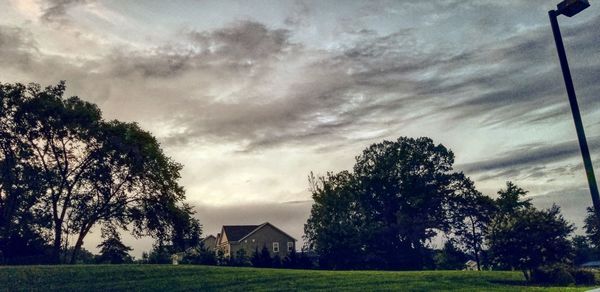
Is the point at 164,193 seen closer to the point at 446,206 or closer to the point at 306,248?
the point at 306,248

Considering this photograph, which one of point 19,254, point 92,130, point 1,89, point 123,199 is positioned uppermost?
point 1,89

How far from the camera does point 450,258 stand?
211 feet

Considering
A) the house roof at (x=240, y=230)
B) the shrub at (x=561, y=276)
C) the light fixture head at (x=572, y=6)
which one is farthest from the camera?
the house roof at (x=240, y=230)

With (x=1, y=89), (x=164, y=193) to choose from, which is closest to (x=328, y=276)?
(x=164, y=193)

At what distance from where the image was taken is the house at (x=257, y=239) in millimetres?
87250

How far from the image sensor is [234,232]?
9088 centimetres

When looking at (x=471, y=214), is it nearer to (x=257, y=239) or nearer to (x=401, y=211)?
(x=401, y=211)

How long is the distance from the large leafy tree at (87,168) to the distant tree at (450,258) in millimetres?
37479

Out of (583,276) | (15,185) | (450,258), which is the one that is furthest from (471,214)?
(15,185)

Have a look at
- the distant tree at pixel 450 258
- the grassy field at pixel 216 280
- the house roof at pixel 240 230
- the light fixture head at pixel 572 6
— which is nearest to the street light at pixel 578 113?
the light fixture head at pixel 572 6

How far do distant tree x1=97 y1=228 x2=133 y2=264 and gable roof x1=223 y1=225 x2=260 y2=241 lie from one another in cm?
4137

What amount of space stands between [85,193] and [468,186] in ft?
175

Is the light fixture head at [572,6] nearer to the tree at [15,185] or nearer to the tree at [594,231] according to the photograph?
the tree at [594,231]

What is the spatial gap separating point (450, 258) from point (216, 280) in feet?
155
